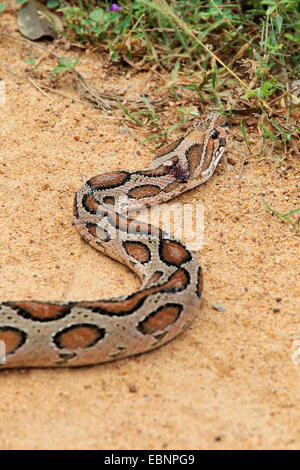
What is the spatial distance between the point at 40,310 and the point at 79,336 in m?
0.39

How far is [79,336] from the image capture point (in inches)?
174

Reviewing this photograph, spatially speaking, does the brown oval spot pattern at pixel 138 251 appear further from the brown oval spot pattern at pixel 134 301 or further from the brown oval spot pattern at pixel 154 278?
the brown oval spot pattern at pixel 134 301

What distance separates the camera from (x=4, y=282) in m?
5.15

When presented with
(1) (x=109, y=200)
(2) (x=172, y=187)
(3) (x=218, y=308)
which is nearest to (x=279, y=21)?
(2) (x=172, y=187)

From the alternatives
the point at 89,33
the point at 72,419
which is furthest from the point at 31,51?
the point at 72,419

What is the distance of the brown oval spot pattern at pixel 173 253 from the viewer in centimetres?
523

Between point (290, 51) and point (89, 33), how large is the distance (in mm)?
2781

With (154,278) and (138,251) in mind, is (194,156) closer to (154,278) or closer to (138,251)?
(138,251)

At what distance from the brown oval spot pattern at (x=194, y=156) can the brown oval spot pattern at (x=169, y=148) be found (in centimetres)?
19

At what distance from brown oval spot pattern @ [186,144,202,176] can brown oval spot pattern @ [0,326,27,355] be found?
116 inches

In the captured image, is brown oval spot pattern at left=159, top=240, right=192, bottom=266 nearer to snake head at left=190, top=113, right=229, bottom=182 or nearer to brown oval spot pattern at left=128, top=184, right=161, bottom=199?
brown oval spot pattern at left=128, top=184, right=161, bottom=199

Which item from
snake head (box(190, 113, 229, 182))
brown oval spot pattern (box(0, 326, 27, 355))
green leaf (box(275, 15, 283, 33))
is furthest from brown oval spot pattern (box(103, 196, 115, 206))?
green leaf (box(275, 15, 283, 33))

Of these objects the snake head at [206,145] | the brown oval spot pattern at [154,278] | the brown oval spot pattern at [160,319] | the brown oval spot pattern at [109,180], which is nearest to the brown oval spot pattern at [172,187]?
the snake head at [206,145]

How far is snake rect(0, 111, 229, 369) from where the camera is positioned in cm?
439
